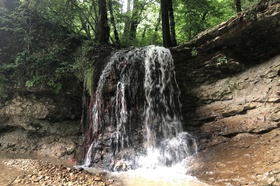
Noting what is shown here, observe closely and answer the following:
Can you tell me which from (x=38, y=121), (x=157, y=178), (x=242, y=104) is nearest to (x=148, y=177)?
(x=157, y=178)

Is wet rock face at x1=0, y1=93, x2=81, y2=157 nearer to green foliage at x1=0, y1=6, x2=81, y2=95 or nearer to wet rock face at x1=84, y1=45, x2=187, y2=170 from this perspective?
green foliage at x1=0, y1=6, x2=81, y2=95

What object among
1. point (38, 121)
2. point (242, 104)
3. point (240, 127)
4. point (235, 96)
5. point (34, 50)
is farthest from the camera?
point (34, 50)

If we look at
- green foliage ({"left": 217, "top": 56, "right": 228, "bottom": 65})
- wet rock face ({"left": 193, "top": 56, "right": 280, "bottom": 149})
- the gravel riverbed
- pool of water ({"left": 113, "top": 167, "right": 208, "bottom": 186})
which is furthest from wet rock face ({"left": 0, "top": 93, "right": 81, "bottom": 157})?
green foliage ({"left": 217, "top": 56, "right": 228, "bottom": 65})

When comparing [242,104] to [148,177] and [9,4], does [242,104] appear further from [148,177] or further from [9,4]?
[9,4]

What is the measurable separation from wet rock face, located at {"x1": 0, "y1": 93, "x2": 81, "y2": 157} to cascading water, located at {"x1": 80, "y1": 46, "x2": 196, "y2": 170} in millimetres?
1900

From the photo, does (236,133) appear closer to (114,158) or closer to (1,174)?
(114,158)

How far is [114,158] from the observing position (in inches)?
255

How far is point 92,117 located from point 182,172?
3.74m

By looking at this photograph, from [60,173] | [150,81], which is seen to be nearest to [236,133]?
[150,81]

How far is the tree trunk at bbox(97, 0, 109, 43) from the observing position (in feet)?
35.1

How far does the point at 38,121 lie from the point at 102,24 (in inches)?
201

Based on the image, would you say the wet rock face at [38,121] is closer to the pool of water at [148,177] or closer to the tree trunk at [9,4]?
the pool of water at [148,177]

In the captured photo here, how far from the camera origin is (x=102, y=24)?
1073cm

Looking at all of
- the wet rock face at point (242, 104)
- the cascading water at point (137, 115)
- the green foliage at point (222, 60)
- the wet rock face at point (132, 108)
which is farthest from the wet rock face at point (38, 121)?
the green foliage at point (222, 60)
